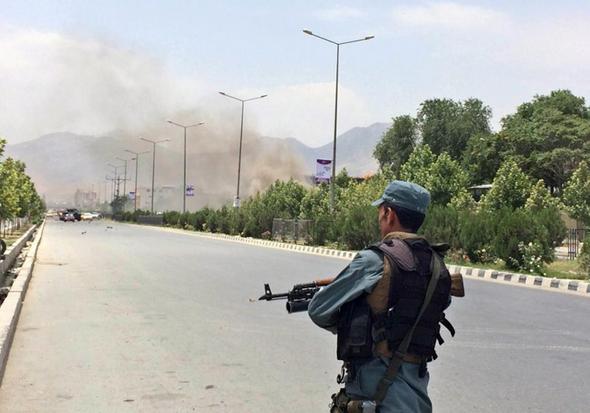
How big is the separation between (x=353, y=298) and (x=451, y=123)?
79.4m

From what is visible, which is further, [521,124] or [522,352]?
[521,124]

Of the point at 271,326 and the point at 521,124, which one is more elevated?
the point at 521,124

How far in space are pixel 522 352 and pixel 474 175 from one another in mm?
63390

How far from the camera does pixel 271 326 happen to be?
9070mm

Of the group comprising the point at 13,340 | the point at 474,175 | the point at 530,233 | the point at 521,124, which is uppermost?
the point at 521,124

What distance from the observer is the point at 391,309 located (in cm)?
258

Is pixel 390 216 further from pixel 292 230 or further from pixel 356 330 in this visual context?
pixel 292 230

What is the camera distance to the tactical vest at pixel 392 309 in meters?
2.55

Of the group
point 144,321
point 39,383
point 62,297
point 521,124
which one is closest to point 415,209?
point 39,383

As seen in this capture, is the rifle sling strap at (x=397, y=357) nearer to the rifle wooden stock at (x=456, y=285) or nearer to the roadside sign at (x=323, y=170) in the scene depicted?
the rifle wooden stock at (x=456, y=285)

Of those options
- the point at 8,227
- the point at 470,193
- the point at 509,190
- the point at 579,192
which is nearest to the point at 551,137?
the point at 470,193

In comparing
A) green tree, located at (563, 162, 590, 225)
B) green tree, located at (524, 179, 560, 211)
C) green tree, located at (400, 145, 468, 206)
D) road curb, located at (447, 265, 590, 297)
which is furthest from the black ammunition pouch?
green tree, located at (400, 145, 468, 206)

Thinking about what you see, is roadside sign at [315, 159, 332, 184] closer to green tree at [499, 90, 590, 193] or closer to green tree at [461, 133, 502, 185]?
green tree at [499, 90, 590, 193]

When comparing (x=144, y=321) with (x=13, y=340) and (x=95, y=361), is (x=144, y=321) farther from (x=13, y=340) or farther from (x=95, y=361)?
(x=95, y=361)
